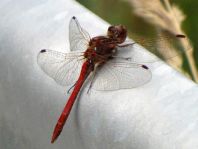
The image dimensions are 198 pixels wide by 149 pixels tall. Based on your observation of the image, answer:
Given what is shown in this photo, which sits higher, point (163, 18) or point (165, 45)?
point (165, 45)

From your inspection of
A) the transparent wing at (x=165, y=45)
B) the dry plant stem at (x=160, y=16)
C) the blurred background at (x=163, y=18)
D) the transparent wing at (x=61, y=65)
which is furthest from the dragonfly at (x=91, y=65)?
the dry plant stem at (x=160, y=16)

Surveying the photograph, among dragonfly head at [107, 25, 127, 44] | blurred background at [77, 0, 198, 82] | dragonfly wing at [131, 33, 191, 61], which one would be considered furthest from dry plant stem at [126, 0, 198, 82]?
dragonfly head at [107, 25, 127, 44]

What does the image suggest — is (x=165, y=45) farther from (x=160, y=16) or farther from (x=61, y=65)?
(x=160, y=16)

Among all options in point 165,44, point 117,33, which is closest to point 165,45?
point 165,44

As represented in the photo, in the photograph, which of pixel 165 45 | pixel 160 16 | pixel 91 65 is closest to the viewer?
pixel 91 65

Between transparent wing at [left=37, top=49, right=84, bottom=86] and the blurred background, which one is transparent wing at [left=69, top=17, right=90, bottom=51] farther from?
the blurred background

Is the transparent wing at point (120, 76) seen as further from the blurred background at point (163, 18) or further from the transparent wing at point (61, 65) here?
the blurred background at point (163, 18)
